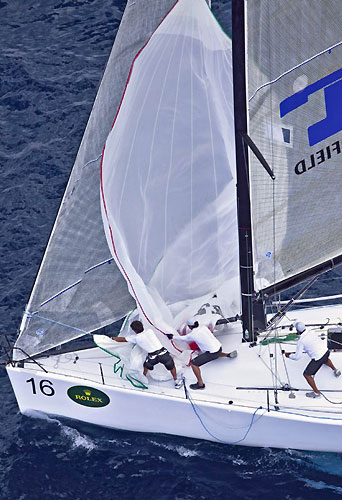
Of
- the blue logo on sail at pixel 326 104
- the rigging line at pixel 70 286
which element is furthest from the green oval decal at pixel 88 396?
the blue logo on sail at pixel 326 104

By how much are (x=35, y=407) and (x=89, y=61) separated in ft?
43.2

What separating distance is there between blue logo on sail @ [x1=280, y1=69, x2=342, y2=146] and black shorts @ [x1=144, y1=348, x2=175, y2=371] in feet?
18.5

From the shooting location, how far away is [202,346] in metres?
22.8

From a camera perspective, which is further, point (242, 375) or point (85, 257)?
point (85, 257)

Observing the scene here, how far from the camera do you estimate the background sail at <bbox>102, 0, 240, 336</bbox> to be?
69.7ft

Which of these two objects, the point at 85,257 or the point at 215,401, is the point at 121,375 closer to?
the point at 215,401

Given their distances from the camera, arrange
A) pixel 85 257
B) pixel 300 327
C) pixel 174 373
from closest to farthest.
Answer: pixel 300 327, pixel 174 373, pixel 85 257

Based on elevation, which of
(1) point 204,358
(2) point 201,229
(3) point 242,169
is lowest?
(1) point 204,358

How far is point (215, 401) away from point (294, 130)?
6.04m

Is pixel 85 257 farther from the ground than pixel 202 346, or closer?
farther from the ground

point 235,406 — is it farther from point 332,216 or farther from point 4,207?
point 4,207

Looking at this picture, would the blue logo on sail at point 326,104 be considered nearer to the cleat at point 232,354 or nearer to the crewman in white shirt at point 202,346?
the crewman in white shirt at point 202,346

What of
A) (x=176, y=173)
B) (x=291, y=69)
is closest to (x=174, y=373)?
(x=176, y=173)

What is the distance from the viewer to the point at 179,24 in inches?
823
